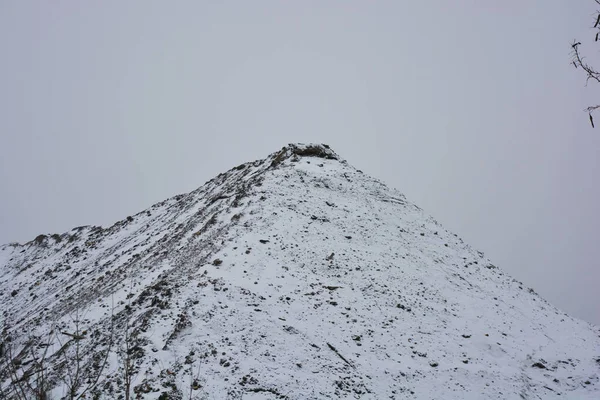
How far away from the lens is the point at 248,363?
35.9 ft

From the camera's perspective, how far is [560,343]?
56.0 ft

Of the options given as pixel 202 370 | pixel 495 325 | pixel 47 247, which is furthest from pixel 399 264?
pixel 47 247

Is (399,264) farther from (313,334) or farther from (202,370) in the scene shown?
(202,370)

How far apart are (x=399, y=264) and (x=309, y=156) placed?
1525 centimetres

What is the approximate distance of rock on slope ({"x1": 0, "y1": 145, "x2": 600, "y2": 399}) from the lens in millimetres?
11008

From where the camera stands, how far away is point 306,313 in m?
13.9

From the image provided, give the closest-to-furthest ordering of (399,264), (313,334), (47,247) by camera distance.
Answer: (313,334) < (399,264) < (47,247)

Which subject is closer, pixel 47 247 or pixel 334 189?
pixel 334 189

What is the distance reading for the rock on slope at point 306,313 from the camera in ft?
36.1

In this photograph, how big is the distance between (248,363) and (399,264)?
11007 mm

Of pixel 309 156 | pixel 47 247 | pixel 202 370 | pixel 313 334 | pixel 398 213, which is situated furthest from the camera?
pixel 47 247

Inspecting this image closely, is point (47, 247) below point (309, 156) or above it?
below

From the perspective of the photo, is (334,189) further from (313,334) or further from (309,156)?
(313,334)

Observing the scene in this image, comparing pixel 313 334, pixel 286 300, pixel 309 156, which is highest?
pixel 309 156
